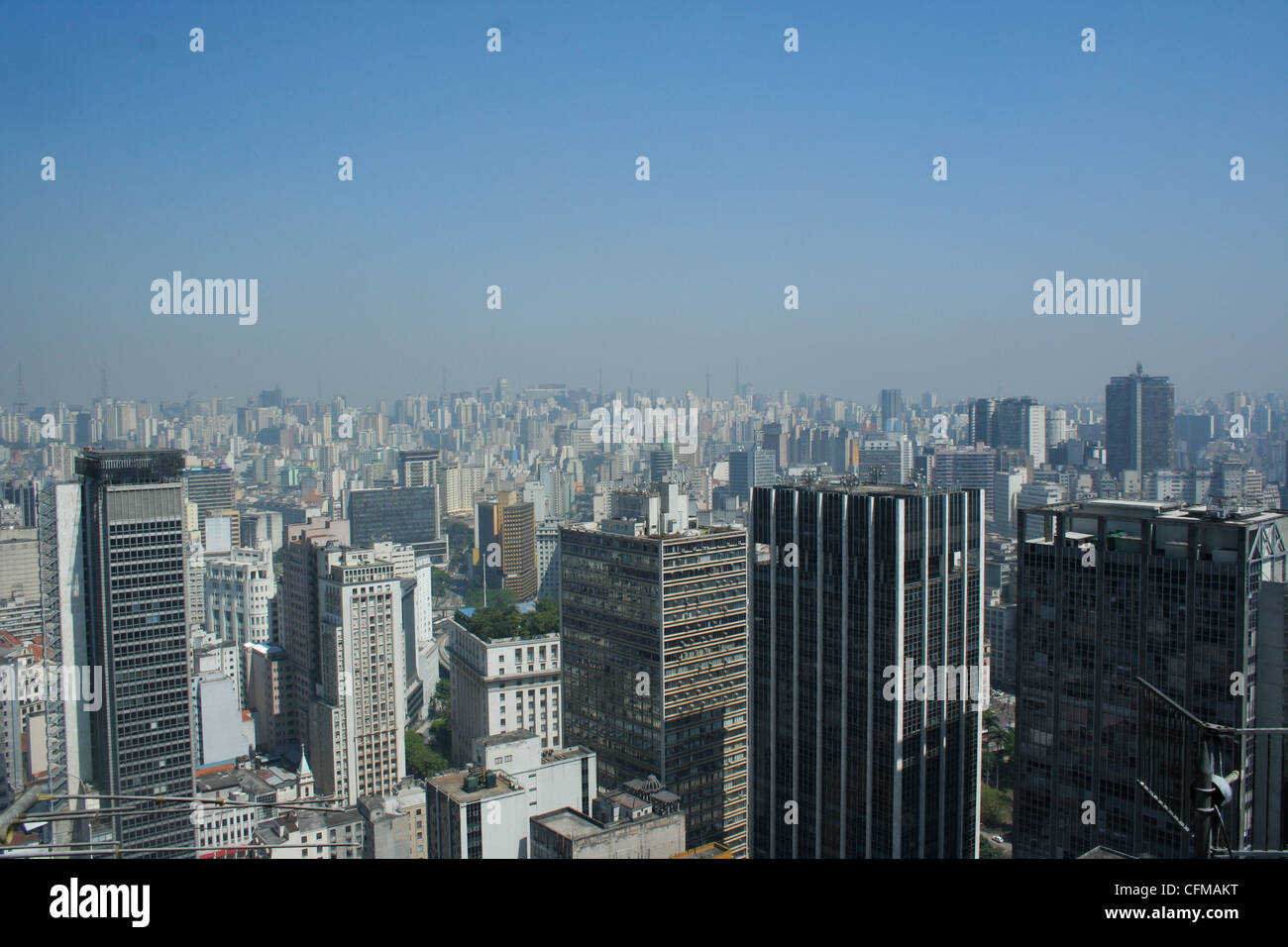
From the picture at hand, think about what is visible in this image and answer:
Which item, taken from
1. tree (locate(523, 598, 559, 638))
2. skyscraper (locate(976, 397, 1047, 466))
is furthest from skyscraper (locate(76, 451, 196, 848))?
skyscraper (locate(976, 397, 1047, 466))

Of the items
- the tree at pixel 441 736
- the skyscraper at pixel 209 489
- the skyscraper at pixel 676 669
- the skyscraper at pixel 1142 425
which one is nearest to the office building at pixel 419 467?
the skyscraper at pixel 209 489

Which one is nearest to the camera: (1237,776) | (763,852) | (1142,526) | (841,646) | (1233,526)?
(1237,776)

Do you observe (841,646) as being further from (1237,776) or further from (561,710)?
(561,710)

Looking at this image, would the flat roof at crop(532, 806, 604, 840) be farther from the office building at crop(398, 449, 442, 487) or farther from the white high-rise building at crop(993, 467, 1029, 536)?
the office building at crop(398, 449, 442, 487)

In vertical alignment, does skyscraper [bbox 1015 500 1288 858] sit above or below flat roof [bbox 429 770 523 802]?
above

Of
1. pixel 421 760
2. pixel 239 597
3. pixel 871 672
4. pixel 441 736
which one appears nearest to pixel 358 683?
pixel 421 760

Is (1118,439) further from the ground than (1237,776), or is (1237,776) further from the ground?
(1118,439)
